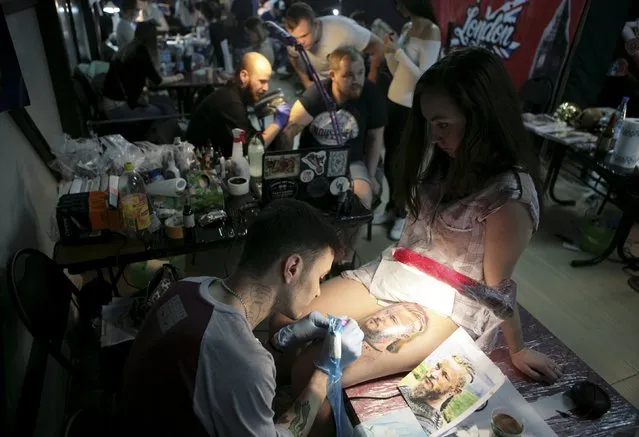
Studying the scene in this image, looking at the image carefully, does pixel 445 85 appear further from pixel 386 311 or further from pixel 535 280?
pixel 535 280

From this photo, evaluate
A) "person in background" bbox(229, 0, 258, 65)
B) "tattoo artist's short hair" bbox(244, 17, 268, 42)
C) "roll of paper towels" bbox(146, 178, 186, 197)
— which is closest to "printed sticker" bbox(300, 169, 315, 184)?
"roll of paper towels" bbox(146, 178, 186, 197)

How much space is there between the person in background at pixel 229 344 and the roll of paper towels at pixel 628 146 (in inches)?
97.3

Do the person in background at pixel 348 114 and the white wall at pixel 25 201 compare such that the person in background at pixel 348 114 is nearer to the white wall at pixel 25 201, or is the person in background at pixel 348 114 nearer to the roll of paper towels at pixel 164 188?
the roll of paper towels at pixel 164 188

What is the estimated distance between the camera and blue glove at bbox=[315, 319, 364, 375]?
4.50 ft

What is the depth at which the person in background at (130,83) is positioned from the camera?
3812mm

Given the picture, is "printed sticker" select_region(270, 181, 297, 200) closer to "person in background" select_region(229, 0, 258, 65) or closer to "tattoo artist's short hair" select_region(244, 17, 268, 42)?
"tattoo artist's short hair" select_region(244, 17, 268, 42)

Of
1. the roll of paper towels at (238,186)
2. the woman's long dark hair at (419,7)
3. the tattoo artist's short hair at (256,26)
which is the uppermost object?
the woman's long dark hair at (419,7)

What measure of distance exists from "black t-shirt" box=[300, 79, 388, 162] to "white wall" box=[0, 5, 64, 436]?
5.13 ft

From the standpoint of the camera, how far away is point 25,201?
6.73ft

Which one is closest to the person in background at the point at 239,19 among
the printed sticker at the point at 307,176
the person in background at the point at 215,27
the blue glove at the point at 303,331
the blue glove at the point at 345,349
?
the person in background at the point at 215,27

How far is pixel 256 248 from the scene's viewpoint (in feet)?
3.76

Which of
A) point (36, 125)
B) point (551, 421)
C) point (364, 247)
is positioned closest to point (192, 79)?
point (36, 125)

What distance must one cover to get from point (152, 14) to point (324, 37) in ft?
11.3

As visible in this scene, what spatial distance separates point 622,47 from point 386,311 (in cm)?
441
